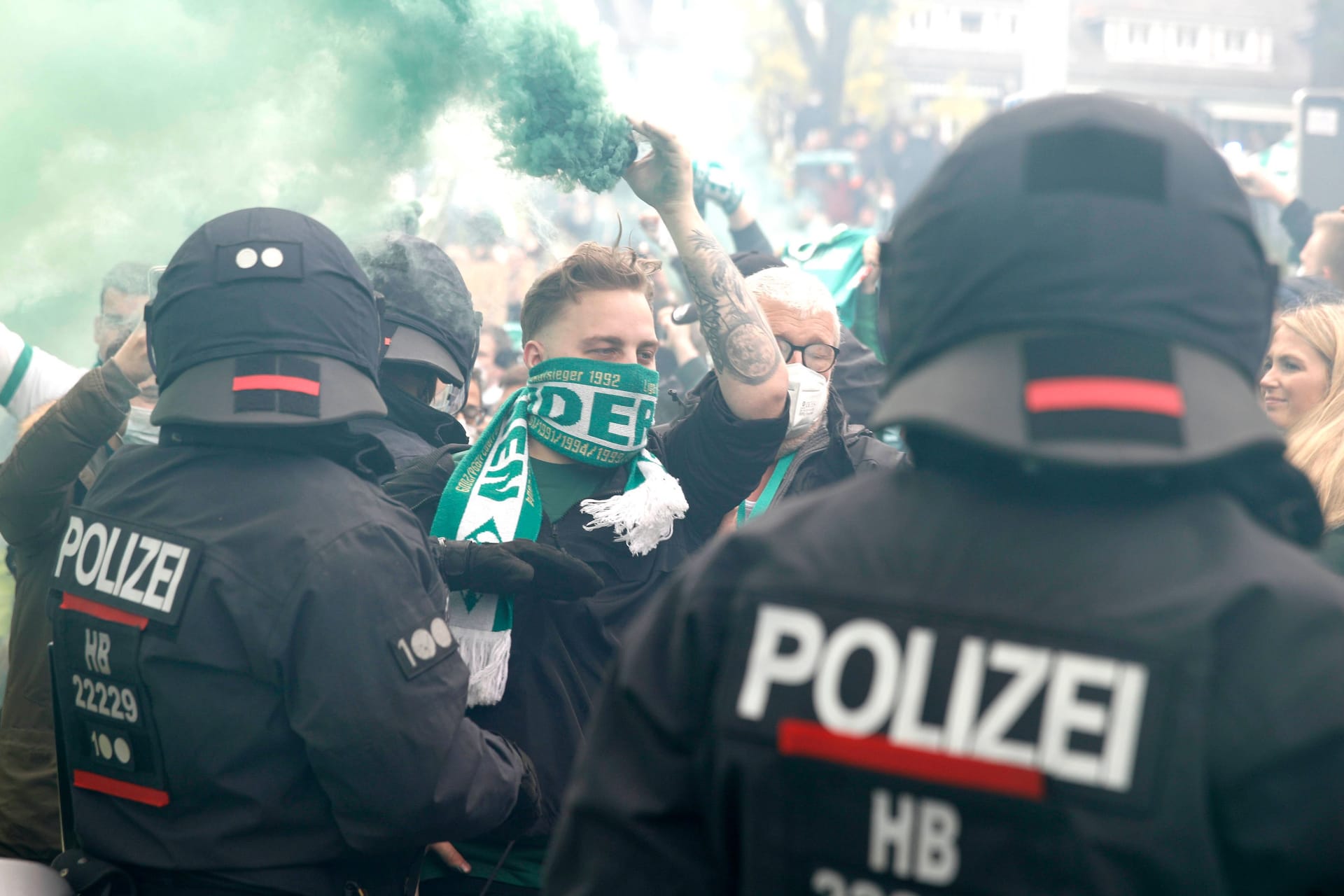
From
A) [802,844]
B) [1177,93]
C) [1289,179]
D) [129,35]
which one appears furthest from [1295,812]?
[1177,93]

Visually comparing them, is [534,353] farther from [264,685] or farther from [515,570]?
[264,685]

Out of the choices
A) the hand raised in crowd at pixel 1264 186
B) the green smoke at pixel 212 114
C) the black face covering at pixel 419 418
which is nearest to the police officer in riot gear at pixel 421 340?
the black face covering at pixel 419 418

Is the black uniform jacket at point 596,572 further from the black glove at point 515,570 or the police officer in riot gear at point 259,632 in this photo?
the police officer in riot gear at point 259,632

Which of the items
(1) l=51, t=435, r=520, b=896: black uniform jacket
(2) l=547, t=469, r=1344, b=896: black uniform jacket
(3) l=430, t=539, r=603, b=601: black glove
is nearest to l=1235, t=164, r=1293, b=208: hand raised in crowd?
(3) l=430, t=539, r=603, b=601: black glove

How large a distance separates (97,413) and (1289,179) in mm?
7642

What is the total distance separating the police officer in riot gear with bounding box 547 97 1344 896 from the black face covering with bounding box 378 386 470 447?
2.37 meters

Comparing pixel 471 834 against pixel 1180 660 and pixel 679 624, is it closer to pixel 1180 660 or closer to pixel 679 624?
pixel 679 624

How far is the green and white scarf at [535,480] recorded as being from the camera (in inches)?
104

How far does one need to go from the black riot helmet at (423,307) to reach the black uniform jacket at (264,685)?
1.42 meters

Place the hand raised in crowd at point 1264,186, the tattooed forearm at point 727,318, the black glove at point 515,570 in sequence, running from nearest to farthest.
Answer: the black glove at point 515,570 < the tattooed forearm at point 727,318 < the hand raised in crowd at point 1264,186

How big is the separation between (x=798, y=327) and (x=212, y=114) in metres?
1.81

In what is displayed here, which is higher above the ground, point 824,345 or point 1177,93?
point 1177,93

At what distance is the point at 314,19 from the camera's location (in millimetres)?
3049

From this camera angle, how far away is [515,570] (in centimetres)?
252
